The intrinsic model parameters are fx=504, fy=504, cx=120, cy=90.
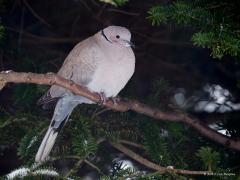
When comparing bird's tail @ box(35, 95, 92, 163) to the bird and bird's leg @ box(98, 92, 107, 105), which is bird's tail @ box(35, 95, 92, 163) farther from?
bird's leg @ box(98, 92, 107, 105)

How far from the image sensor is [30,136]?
2350 mm

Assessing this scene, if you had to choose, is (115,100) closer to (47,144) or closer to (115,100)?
(115,100)

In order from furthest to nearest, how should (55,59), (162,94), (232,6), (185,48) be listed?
(185,48) → (55,59) → (162,94) → (232,6)

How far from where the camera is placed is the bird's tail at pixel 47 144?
2.28 m

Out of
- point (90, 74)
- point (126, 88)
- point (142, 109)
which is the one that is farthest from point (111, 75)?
point (126, 88)

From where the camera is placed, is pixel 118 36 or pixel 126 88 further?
pixel 126 88

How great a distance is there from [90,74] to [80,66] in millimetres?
73

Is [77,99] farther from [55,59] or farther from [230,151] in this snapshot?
[230,151]

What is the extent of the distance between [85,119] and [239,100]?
114cm

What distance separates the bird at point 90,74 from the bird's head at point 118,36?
3cm

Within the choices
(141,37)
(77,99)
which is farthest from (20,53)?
(141,37)

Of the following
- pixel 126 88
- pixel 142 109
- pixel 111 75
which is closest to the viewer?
pixel 142 109

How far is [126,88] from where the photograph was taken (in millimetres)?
2914

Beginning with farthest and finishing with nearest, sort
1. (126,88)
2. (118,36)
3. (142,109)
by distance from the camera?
(126,88)
(118,36)
(142,109)
